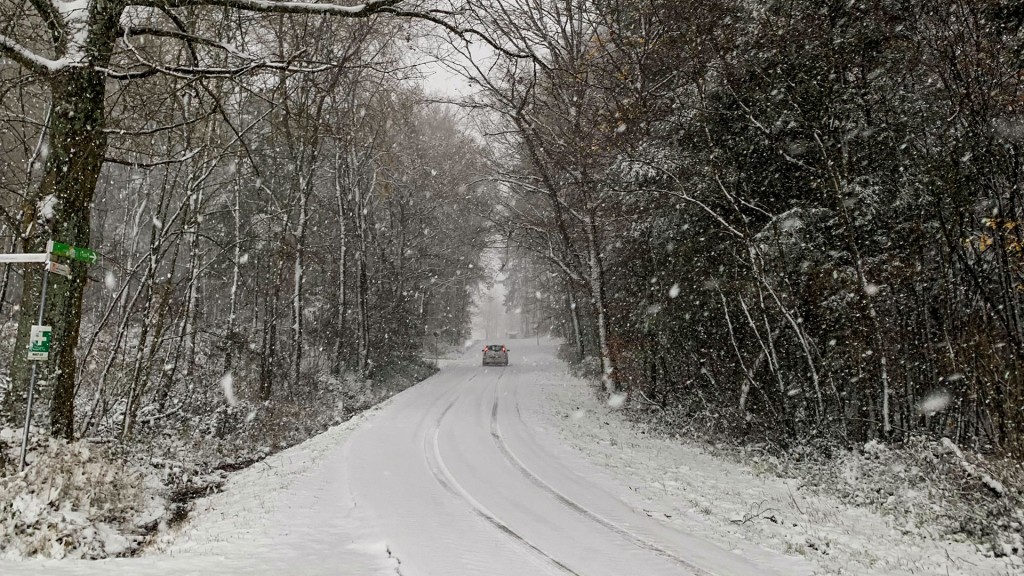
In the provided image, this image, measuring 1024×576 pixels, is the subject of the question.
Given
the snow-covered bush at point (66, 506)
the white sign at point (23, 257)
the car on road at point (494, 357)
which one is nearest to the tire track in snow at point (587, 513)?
the snow-covered bush at point (66, 506)

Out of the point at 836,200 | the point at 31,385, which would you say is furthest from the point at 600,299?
the point at 31,385

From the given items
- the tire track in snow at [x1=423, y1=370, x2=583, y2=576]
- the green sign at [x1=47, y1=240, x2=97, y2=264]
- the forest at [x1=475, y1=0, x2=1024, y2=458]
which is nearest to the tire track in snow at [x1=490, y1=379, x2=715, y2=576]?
the tire track in snow at [x1=423, y1=370, x2=583, y2=576]

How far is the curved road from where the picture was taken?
5.32 m

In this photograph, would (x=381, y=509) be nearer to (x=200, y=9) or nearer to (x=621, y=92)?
(x=200, y=9)

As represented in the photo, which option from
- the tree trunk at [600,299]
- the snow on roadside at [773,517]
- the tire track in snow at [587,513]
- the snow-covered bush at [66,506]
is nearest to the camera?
the snow-covered bush at [66,506]

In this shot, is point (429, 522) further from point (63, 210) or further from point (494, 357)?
point (494, 357)

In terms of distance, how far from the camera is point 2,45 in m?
5.14

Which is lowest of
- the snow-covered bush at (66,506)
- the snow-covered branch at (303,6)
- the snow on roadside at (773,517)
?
the snow on roadside at (773,517)

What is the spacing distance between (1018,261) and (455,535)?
24.0 ft

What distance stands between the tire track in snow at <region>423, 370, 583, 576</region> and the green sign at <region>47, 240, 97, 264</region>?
522cm

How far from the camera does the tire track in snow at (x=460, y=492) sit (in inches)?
217

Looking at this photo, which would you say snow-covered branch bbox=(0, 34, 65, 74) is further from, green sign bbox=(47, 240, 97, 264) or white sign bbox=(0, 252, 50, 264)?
white sign bbox=(0, 252, 50, 264)

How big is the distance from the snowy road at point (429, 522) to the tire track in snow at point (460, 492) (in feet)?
0.07

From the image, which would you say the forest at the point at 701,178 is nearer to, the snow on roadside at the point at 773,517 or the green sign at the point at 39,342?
the green sign at the point at 39,342
